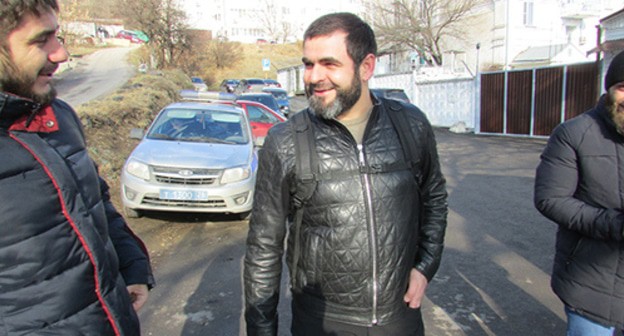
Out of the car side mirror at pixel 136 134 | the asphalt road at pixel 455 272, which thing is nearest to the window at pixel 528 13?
the asphalt road at pixel 455 272

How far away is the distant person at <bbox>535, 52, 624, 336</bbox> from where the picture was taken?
2.11 meters

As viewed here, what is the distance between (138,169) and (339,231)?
16.0ft

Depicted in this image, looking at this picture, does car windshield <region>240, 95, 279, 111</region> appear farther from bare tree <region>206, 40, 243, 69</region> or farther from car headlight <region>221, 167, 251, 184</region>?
bare tree <region>206, 40, 243, 69</region>

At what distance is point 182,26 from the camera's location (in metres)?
32.9

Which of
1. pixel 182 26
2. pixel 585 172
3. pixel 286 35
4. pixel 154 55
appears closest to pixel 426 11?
pixel 182 26

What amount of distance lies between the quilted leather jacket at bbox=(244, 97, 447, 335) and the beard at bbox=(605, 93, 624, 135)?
103cm

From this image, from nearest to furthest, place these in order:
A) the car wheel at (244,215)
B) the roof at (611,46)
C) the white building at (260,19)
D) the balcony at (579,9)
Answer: the car wheel at (244,215), the roof at (611,46), the balcony at (579,9), the white building at (260,19)

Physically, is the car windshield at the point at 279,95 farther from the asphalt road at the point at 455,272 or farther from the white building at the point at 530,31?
the white building at the point at 530,31

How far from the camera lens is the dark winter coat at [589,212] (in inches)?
82.8

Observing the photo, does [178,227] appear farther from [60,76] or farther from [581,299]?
[60,76]

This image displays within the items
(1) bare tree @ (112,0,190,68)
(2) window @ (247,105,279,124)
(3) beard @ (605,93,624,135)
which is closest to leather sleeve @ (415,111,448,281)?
(3) beard @ (605,93,624,135)

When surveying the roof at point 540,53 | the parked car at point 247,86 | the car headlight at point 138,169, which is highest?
the roof at point 540,53

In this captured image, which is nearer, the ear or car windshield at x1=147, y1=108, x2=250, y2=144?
the ear

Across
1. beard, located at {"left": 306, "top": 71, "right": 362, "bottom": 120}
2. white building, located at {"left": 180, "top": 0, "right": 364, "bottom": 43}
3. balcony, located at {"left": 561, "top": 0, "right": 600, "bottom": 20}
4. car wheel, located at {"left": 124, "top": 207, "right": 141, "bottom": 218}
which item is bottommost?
car wheel, located at {"left": 124, "top": 207, "right": 141, "bottom": 218}
